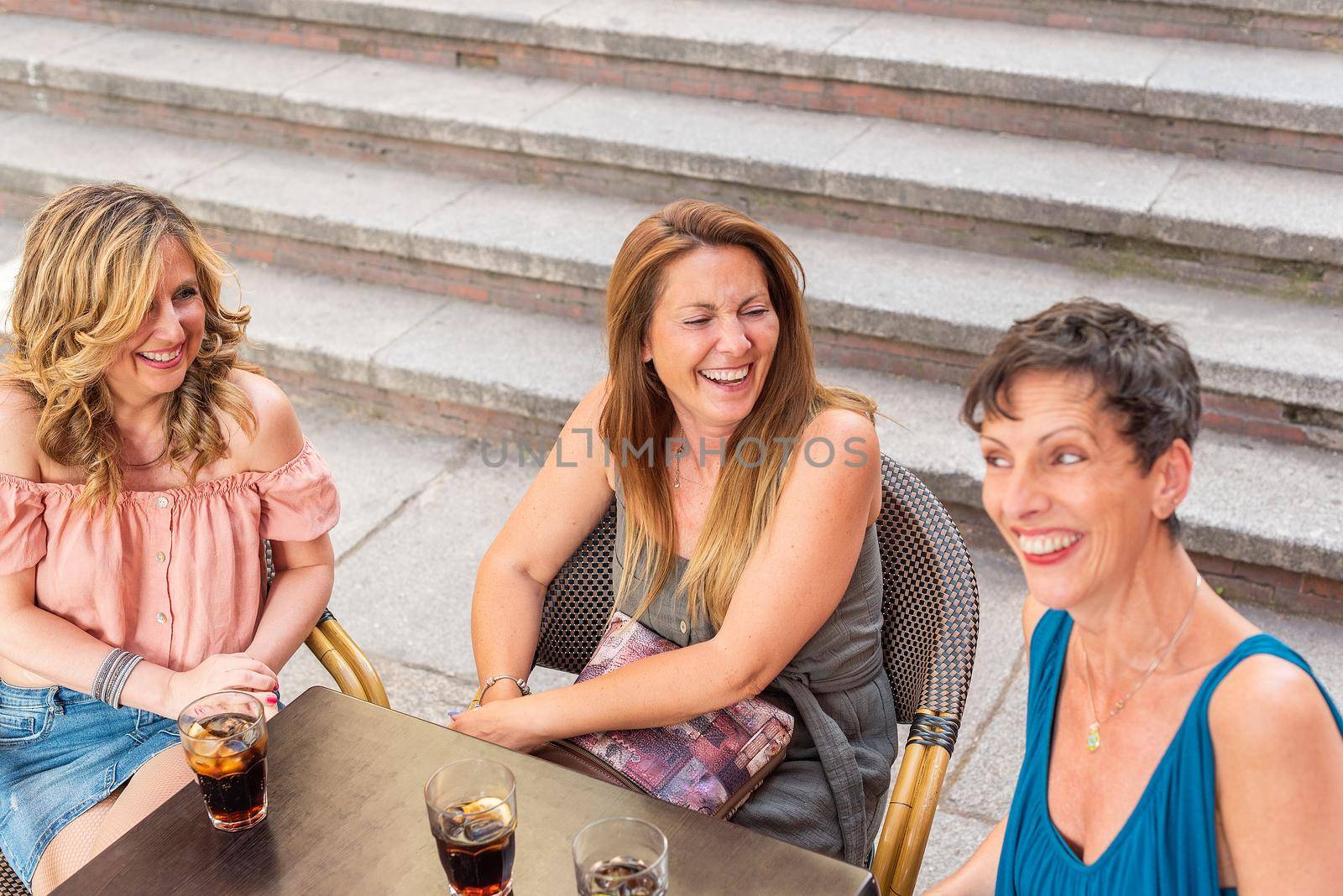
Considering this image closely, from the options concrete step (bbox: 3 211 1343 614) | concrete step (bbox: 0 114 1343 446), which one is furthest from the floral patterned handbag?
concrete step (bbox: 0 114 1343 446)

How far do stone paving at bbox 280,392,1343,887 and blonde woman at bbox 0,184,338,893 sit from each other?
1.01 m

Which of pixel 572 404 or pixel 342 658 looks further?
pixel 572 404

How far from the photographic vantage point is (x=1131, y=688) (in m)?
1.73

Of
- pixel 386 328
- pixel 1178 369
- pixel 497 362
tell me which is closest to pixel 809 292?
pixel 497 362

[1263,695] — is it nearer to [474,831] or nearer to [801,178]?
[474,831]

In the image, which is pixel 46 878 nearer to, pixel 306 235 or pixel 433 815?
pixel 433 815

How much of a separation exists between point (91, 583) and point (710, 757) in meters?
1.10

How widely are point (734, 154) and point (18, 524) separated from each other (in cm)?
291

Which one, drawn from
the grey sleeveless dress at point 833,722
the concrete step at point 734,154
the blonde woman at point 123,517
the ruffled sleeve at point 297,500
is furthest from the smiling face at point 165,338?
the concrete step at point 734,154

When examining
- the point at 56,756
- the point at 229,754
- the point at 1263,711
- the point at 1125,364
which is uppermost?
the point at 1125,364

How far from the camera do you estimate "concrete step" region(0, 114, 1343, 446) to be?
3.90 meters

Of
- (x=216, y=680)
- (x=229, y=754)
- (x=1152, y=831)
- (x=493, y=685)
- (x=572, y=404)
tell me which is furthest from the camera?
(x=572, y=404)

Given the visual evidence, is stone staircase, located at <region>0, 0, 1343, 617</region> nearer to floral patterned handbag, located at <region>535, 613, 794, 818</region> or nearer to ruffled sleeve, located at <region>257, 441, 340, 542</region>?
floral patterned handbag, located at <region>535, 613, 794, 818</region>

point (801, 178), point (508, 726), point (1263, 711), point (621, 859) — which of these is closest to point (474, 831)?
point (621, 859)
